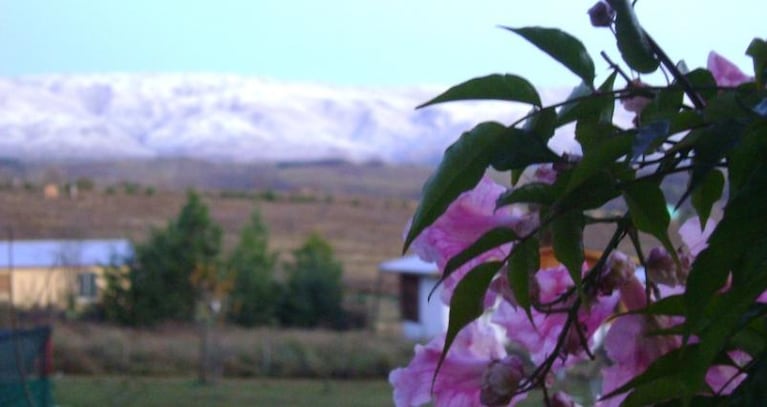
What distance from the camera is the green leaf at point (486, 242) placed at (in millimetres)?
345

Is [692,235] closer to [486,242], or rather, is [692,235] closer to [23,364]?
[486,242]

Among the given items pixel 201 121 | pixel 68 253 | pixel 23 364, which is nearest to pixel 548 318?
pixel 23 364

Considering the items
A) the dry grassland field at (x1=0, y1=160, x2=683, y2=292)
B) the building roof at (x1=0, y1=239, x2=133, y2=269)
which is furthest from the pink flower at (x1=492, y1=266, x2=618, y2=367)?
the dry grassland field at (x1=0, y1=160, x2=683, y2=292)

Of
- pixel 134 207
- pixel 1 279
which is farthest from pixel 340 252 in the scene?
pixel 1 279

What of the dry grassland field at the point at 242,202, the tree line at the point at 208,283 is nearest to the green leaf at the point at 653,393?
the tree line at the point at 208,283

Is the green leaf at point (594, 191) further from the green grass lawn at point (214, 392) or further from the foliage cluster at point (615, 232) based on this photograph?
the green grass lawn at point (214, 392)

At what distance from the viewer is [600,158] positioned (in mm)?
327

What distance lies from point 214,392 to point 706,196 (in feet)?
43.4

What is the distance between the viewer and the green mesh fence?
11.6 ft

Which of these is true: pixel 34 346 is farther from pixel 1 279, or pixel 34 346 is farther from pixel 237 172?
pixel 237 172

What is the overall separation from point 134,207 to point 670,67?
30182mm

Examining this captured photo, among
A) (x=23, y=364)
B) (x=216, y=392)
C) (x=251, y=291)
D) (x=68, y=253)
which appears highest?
(x=23, y=364)

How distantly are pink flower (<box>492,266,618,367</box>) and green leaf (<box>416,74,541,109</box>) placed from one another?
3.3 inches

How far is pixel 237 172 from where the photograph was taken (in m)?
38.6
